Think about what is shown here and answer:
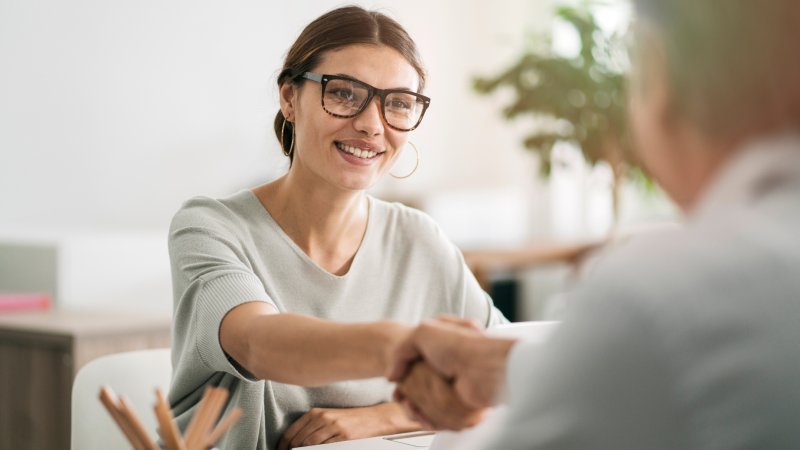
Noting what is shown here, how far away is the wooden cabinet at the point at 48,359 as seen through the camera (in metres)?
2.76

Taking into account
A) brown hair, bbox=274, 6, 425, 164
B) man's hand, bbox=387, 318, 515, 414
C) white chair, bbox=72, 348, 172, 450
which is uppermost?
brown hair, bbox=274, 6, 425, 164

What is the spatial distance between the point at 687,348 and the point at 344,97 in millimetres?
1266

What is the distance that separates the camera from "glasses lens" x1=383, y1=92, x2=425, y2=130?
1811 millimetres

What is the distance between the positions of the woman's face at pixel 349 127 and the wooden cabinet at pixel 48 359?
4.02 feet

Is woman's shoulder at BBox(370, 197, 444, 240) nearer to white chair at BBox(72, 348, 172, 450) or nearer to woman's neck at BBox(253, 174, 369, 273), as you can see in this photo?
woman's neck at BBox(253, 174, 369, 273)

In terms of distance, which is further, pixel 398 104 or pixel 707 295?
pixel 398 104

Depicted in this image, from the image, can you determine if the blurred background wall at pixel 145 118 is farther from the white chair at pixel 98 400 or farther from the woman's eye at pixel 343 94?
the white chair at pixel 98 400

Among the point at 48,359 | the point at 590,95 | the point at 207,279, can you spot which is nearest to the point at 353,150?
the point at 207,279

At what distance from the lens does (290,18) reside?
201 inches

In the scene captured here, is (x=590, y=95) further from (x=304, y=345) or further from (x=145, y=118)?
(x=304, y=345)

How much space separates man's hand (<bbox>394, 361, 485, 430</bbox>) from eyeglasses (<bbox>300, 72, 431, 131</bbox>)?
71cm

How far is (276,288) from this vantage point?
5.75 feet

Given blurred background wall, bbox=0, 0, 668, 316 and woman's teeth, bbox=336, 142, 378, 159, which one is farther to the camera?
blurred background wall, bbox=0, 0, 668, 316

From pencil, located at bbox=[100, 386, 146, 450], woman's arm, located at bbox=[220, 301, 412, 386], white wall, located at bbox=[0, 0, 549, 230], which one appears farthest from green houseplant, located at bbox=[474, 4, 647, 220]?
pencil, located at bbox=[100, 386, 146, 450]
